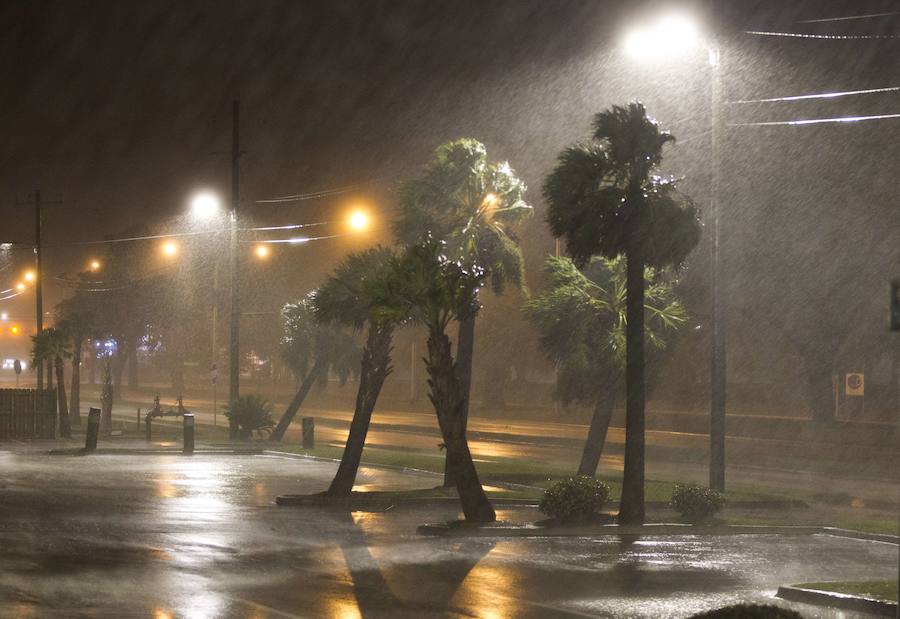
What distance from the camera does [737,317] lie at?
5444cm

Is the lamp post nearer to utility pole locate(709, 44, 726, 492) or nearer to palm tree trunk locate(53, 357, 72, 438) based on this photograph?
utility pole locate(709, 44, 726, 492)

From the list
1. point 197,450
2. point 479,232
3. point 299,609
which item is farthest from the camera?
point 197,450

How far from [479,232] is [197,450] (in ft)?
50.6

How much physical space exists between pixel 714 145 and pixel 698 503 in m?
6.09

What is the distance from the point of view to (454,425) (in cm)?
1964

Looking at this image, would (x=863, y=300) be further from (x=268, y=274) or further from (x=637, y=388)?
(x=268, y=274)

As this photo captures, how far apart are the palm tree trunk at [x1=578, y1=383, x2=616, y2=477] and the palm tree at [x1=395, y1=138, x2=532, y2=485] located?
2.92 meters

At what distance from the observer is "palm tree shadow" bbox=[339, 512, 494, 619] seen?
12609 mm

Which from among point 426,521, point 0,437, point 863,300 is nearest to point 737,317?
point 863,300

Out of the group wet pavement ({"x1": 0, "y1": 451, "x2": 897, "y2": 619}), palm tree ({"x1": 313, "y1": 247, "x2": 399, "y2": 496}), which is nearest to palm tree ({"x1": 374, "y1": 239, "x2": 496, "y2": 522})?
wet pavement ({"x1": 0, "y1": 451, "x2": 897, "y2": 619})

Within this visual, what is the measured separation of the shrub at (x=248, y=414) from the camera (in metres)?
41.9

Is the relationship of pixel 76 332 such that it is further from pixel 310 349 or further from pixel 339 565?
pixel 339 565

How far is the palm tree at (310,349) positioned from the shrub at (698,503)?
21.0 metres

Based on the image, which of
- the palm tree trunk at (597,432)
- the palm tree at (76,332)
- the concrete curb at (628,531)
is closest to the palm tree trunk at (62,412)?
the palm tree at (76,332)
